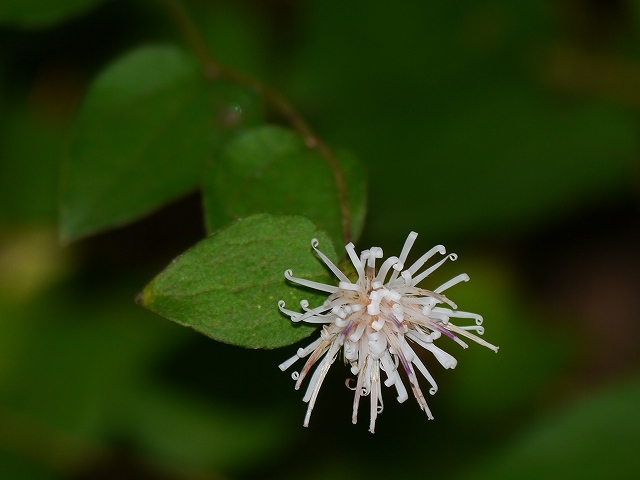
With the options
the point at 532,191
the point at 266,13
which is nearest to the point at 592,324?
the point at 532,191

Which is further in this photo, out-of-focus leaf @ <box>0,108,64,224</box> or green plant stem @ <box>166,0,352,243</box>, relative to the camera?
out-of-focus leaf @ <box>0,108,64,224</box>

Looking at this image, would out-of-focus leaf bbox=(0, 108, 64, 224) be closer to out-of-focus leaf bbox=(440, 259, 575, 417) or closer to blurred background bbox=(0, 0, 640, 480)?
blurred background bbox=(0, 0, 640, 480)

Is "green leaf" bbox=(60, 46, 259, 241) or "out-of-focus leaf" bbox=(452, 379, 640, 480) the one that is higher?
"green leaf" bbox=(60, 46, 259, 241)

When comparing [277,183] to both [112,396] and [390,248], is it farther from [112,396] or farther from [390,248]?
[112,396]

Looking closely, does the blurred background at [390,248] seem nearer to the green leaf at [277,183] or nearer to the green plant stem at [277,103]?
the green plant stem at [277,103]

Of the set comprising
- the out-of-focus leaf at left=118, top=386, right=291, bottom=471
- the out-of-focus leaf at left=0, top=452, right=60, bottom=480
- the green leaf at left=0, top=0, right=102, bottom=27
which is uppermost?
the green leaf at left=0, top=0, right=102, bottom=27

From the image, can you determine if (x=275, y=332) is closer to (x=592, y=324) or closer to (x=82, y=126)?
(x=82, y=126)

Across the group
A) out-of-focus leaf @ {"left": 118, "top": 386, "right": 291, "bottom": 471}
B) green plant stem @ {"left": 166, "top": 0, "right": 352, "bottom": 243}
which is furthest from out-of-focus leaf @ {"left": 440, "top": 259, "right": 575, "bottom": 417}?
green plant stem @ {"left": 166, "top": 0, "right": 352, "bottom": 243}

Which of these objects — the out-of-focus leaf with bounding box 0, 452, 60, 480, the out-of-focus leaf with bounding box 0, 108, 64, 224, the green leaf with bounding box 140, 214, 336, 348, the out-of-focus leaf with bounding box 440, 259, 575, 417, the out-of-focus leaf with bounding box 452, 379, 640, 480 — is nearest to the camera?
the green leaf with bounding box 140, 214, 336, 348

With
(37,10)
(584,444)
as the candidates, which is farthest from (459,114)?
(37,10)
